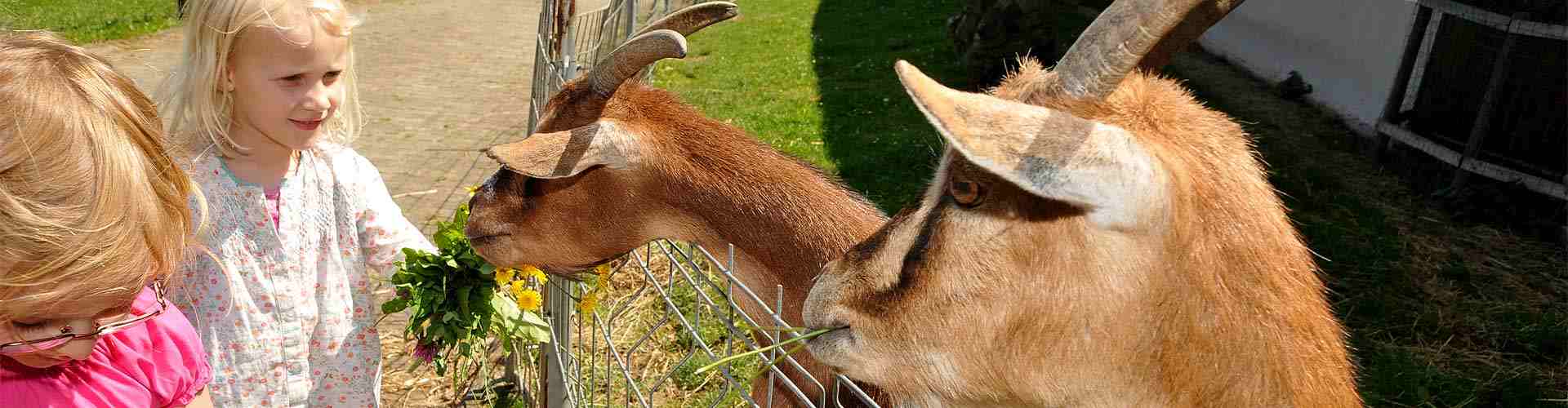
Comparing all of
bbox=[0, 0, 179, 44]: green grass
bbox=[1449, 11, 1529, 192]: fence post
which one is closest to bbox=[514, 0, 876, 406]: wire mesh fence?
bbox=[1449, 11, 1529, 192]: fence post

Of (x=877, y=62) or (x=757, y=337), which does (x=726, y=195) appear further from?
(x=877, y=62)

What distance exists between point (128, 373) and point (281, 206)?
2.43ft

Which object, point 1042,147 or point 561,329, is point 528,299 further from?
point 1042,147

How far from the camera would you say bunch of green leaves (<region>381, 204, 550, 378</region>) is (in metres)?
3.38

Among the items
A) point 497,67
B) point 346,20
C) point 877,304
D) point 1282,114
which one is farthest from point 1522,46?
point 497,67

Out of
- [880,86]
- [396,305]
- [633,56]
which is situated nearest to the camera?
[633,56]

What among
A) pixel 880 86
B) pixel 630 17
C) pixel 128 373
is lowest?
pixel 880 86

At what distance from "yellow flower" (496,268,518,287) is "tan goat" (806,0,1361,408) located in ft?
5.55

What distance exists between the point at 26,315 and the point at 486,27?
575 inches

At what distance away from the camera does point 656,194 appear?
3.49m

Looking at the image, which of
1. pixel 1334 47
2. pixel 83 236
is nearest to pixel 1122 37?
pixel 83 236

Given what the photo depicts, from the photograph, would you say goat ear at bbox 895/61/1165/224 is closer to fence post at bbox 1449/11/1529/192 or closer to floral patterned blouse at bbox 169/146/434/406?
floral patterned blouse at bbox 169/146/434/406

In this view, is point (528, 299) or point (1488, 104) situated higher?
A: point (528, 299)

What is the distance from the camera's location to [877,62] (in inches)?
493
